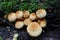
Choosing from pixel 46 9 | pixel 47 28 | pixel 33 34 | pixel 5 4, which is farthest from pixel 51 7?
pixel 5 4

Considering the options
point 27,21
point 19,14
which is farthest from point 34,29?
point 19,14

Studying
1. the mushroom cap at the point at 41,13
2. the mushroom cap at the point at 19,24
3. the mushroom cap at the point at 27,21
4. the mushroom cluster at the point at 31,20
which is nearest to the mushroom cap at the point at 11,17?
the mushroom cluster at the point at 31,20

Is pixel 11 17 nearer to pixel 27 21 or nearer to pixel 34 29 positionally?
pixel 27 21

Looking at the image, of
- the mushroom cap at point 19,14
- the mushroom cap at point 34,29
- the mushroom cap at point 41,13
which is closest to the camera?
the mushroom cap at point 34,29

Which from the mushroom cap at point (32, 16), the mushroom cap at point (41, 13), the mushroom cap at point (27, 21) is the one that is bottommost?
the mushroom cap at point (27, 21)

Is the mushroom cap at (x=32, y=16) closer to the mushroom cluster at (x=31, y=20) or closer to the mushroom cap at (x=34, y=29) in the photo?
the mushroom cluster at (x=31, y=20)

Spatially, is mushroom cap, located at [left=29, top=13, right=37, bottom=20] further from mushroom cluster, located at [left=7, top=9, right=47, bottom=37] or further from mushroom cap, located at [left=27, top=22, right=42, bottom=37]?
mushroom cap, located at [left=27, top=22, right=42, bottom=37]

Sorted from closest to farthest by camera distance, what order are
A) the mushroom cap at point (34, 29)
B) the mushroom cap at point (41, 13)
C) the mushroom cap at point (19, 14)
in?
the mushroom cap at point (34, 29) → the mushroom cap at point (41, 13) → the mushroom cap at point (19, 14)
